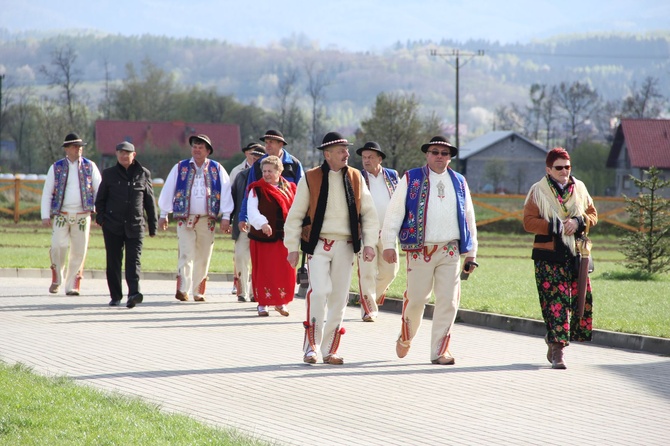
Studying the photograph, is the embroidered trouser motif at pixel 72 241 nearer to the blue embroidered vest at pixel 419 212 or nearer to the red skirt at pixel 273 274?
the red skirt at pixel 273 274

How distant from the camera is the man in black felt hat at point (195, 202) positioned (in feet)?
52.4

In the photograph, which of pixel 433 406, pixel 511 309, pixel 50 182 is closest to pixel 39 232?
pixel 50 182

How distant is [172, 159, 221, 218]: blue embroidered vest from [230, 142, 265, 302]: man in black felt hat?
0.43 metres

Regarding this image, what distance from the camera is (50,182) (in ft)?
54.3

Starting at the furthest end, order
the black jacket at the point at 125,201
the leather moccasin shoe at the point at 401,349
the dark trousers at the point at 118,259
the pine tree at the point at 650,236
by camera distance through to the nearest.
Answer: the pine tree at the point at 650,236 < the black jacket at the point at 125,201 < the dark trousers at the point at 118,259 < the leather moccasin shoe at the point at 401,349

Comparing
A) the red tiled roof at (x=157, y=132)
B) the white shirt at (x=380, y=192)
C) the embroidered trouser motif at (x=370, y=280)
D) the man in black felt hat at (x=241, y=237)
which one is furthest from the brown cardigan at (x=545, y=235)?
the red tiled roof at (x=157, y=132)

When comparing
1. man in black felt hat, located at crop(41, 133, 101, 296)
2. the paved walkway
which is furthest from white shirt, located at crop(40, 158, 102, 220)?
the paved walkway

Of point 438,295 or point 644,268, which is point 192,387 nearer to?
point 438,295

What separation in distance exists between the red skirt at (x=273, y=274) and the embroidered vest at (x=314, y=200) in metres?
3.12

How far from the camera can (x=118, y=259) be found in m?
15.2

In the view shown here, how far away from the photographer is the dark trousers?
15023mm

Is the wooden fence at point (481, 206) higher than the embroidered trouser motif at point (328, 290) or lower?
lower

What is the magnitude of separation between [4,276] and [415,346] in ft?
36.6

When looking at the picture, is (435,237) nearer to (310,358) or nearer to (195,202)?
(310,358)
